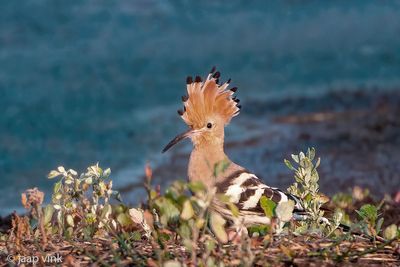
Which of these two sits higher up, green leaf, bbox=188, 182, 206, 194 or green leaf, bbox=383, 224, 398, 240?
green leaf, bbox=188, 182, 206, 194

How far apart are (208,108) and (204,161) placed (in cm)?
36

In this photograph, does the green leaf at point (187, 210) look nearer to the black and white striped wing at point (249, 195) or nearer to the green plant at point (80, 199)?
the green plant at point (80, 199)

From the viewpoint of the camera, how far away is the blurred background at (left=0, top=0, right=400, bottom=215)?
1053cm

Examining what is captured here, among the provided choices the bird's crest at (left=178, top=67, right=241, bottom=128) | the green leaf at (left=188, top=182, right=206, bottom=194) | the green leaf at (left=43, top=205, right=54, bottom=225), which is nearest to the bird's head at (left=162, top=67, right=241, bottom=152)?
the bird's crest at (left=178, top=67, right=241, bottom=128)

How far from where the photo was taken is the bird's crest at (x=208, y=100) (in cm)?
556

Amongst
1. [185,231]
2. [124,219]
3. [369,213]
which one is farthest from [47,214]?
[369,213]

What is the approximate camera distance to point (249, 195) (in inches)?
204

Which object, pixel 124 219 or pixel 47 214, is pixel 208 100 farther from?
pixel 47 214

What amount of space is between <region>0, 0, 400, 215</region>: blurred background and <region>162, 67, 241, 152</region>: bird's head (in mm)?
2925

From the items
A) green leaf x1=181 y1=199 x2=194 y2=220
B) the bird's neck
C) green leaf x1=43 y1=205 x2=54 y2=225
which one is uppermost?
the bird's neck

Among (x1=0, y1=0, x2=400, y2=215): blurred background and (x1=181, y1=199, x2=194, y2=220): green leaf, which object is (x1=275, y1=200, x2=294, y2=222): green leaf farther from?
(x1=0, y1=0, x2=400, y2=215): blurred background

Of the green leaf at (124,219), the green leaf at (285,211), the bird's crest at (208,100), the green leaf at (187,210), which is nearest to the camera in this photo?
the green leaf at (187,210)

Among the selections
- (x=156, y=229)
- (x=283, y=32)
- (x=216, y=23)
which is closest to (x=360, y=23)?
(x=283, y=32)

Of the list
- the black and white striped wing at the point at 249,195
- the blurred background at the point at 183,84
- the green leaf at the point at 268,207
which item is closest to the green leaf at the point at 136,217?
the black and white striped wing at the point at 249,195
